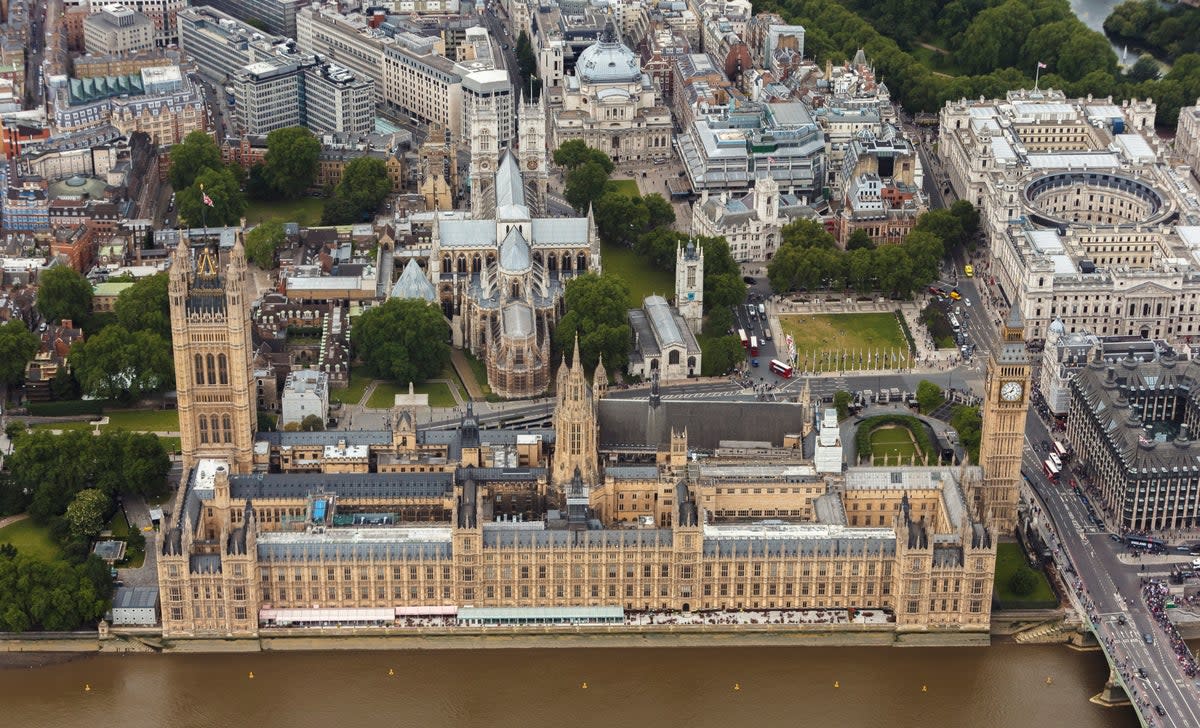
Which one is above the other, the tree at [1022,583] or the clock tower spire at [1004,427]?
the clock tower spire at [1004,427]

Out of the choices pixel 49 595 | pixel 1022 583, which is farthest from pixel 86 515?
pixel 1022 583

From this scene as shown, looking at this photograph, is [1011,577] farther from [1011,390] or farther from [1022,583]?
[1011,390]

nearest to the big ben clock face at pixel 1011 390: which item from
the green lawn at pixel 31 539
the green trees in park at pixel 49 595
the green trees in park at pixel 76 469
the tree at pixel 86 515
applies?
the green trees in park at pixel 76 469

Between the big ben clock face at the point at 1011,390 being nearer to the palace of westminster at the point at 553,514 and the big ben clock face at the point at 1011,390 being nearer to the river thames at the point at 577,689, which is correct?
the palace of westminster at the point at 553,514

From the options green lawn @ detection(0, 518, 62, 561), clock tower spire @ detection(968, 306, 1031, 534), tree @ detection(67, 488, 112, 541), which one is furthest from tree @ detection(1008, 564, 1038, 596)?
green lawn @ detection(0, 518, 62, 561)

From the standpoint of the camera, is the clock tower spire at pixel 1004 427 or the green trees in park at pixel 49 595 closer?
the green trees in park at pixel 49 595
